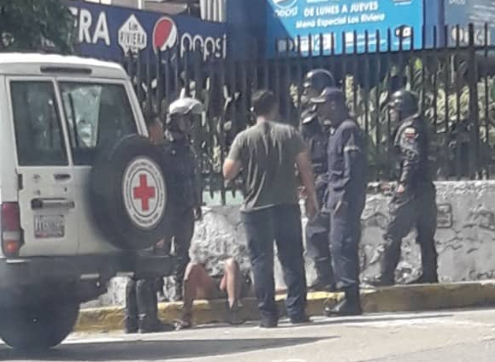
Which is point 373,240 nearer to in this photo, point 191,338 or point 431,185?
point 431,185

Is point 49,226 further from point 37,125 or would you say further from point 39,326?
point 39,326

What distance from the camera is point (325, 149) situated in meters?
12.1

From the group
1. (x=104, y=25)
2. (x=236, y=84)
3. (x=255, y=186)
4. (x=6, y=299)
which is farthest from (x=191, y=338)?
(x=104, y=25)

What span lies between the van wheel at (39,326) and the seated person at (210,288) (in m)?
1.38

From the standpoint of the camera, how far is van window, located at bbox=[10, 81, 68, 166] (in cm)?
928

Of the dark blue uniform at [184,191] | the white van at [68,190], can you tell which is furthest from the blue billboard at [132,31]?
the white van at [68,190]

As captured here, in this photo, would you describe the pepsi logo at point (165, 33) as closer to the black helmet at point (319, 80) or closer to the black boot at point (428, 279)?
the black helmet at point (319, 80)

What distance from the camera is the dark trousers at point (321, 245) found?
39.8 ft

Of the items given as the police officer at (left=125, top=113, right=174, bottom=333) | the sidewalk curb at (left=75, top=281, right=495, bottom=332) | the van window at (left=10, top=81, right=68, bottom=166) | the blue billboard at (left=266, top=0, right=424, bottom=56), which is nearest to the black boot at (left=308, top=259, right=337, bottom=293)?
the sidewalk curb at (left=75, top=281, right=495, bottom=332)

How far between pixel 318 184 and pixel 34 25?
138 inches

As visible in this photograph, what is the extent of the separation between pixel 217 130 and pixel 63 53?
1.78m

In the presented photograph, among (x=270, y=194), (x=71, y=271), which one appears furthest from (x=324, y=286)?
(x=71, y=271)

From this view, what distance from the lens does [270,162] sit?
10.9 metres

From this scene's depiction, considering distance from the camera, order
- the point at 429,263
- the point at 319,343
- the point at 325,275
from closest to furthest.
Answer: the point at 319,343
the point at 325,275
the point at 429,263
